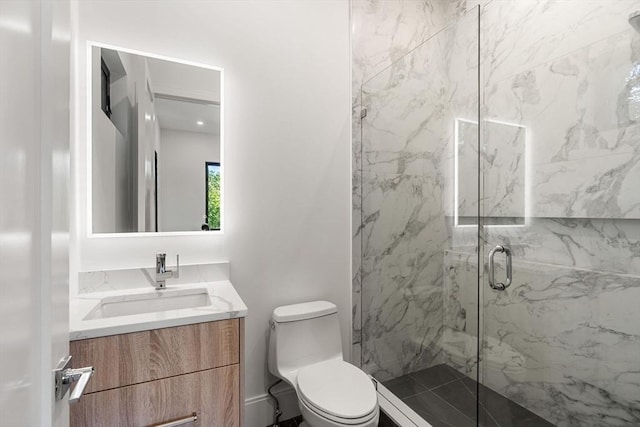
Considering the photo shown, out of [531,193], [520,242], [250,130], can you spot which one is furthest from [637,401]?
[250,130]

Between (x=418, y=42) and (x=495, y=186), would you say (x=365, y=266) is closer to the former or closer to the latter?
(x=495, y=186)

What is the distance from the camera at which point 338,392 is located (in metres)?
1.42

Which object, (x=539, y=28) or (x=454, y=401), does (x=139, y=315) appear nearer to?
(x=454, y=401)

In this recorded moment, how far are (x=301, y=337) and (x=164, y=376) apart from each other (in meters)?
0.78

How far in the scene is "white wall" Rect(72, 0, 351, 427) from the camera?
152 centimetres

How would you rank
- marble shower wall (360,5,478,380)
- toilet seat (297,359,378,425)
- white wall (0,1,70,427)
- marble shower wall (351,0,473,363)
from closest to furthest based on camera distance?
white wall (0,1,70,427) → toilet seat (297,359,378,425) → marble shower wall (360,5,478,380) → marble shower wall (351,0,473,363)

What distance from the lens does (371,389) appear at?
1444mm

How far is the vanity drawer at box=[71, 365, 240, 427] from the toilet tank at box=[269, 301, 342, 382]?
0.44 meters

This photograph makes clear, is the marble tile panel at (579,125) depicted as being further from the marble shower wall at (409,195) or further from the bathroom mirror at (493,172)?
the marble shower wall at (409,195)

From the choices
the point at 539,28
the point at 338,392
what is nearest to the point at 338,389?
the point at 338,392

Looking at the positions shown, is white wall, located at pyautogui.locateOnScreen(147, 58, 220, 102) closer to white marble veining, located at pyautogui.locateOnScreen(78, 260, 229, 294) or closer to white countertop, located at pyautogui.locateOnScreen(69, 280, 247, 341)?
white marble veining, located at pyautogui.locateOnScreen(78, 260, 229, 294)

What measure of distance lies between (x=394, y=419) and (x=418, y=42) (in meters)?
2.45

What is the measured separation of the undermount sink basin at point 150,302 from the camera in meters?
1.38

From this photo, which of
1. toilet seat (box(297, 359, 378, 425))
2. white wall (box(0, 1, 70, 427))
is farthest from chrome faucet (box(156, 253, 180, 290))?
white wall (box(0, 1, 70, 427))
